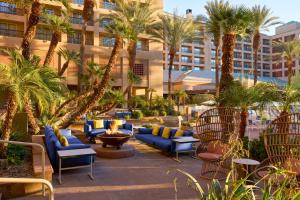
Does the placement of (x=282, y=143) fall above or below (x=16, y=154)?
above

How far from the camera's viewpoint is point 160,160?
1082 centimetres

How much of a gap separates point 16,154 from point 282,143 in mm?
7279

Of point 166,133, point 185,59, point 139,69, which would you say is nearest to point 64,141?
point 166,133

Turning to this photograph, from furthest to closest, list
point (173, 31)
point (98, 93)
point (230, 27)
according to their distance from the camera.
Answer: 1. point (173, 31)
2. point (98, 93)
3. point (230, 27)

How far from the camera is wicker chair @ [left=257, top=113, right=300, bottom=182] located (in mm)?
6441

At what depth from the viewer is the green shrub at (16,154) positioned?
8305 mm

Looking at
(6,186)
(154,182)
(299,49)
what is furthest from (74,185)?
(299,49)

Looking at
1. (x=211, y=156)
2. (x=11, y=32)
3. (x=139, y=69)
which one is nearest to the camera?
(x=211, y=156)

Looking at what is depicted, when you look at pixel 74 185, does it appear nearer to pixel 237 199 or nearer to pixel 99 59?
pixel 237 199

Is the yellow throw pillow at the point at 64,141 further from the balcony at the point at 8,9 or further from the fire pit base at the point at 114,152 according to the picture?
the balcony at the point at 8,9

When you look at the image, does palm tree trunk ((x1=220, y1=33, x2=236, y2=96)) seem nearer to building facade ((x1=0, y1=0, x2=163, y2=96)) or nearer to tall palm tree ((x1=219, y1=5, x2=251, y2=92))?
tall palm tree ((x1=219, y1=5, x2=251, y2=92))

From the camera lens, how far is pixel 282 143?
6.72 m

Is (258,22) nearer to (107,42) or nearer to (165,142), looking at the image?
(107,42)

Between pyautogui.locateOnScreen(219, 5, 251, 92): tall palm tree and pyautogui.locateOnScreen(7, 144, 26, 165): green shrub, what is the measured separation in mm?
8806
